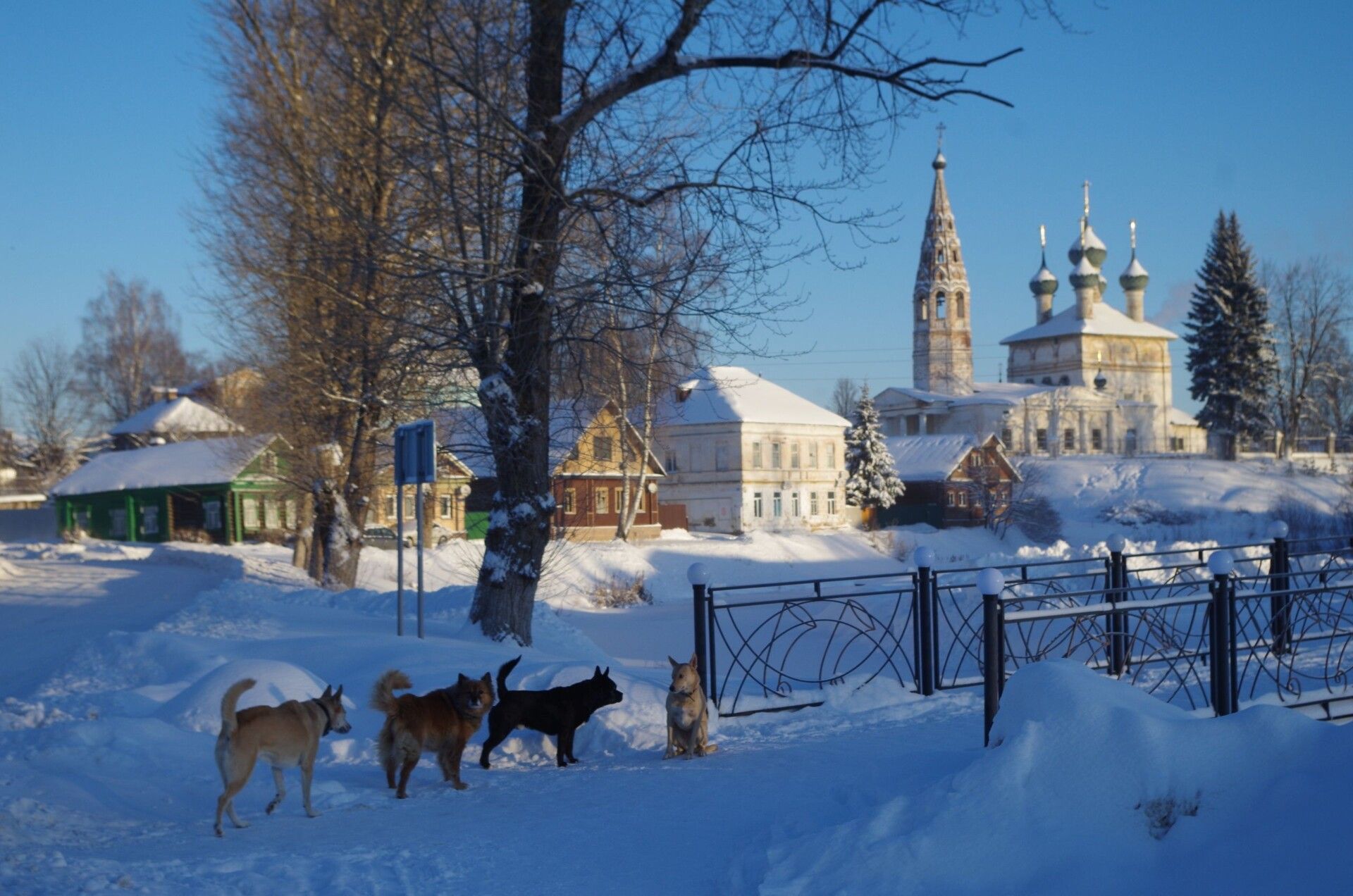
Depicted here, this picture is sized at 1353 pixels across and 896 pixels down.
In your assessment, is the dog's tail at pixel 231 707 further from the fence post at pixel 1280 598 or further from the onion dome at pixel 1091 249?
the onion dome at pixel 1091 249

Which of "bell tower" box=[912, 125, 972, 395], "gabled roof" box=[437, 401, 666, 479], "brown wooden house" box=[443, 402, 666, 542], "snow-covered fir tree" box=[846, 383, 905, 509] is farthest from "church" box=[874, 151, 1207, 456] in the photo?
"gabled roof" box=[437, 401, 666, 479]

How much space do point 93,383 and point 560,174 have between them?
216ft

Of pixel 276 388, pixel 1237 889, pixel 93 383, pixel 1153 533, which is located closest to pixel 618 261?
pixel 1237 889

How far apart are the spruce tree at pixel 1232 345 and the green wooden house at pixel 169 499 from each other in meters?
50.4

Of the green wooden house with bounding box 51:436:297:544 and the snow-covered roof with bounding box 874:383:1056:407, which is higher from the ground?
the snow-covered roof with bounding box 874:383:1056:407

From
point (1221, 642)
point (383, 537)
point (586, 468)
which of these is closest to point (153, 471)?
point (383, 537)

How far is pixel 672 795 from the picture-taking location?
673 centimetres

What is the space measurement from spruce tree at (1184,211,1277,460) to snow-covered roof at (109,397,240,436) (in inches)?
2087

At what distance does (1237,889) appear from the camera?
442cm

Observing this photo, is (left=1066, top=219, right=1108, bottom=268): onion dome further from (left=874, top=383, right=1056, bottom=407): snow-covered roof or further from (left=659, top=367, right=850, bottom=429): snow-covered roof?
(left=659, top=367, right=850, bottom=429): snow-covered roof

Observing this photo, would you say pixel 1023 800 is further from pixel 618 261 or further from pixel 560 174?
pixel 560 174

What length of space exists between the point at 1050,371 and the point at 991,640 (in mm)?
92384

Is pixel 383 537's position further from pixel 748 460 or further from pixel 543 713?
pixel 543 713

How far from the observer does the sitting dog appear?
283 inches
